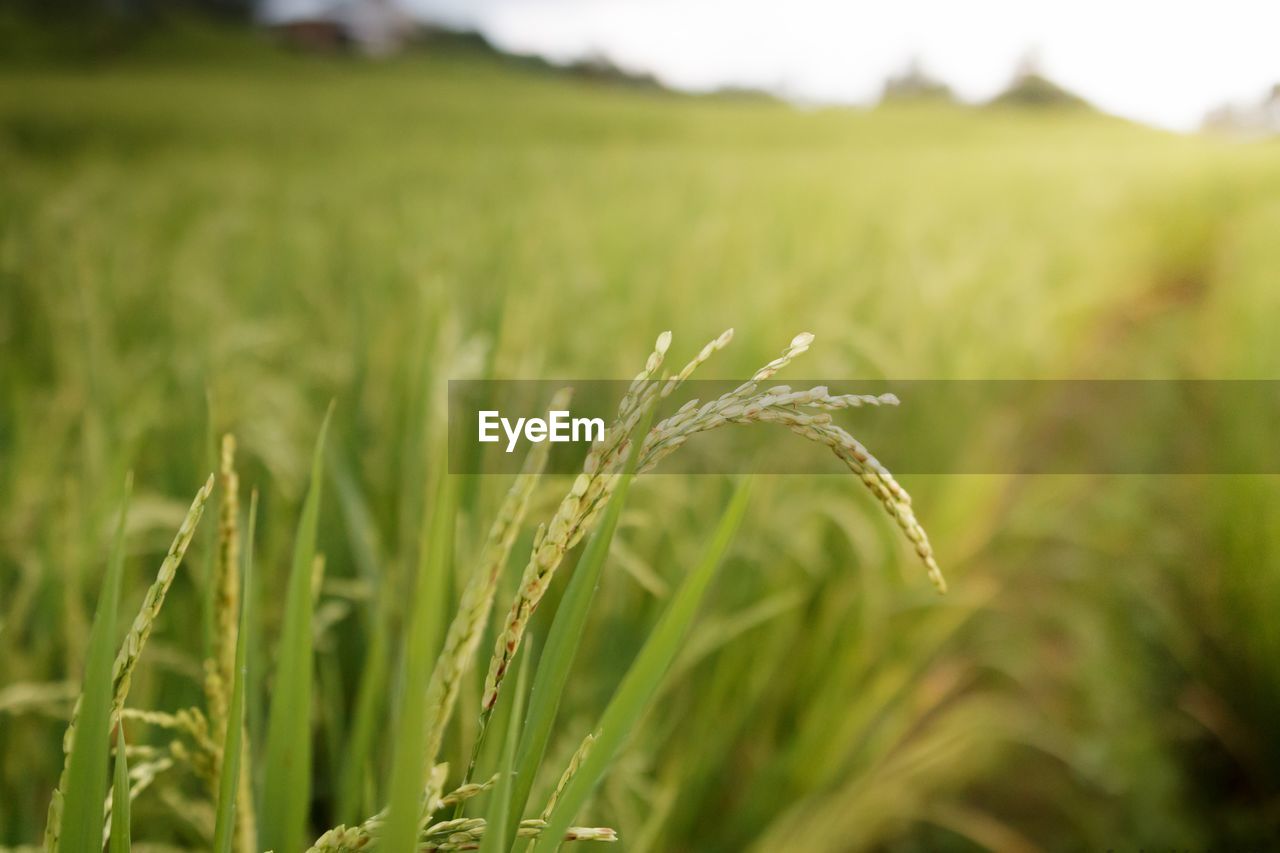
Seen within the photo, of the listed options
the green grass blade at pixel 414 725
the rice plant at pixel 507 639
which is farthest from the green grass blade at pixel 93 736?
the green grass blade at pixel 414 725

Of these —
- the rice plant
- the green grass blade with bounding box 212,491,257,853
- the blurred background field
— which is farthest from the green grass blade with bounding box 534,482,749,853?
the blurred background field

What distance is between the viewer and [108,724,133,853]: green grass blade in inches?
14.6

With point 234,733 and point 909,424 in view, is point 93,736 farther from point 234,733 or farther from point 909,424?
point 909,424

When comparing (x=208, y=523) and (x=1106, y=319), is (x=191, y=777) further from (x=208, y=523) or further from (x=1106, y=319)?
(x=1106, y=319)

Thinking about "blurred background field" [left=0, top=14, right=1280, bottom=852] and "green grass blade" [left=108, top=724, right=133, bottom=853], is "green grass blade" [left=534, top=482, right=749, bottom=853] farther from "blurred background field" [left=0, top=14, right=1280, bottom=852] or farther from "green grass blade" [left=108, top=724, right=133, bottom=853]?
"blurred background field" [left=0, top=14, right=1280, bottom=852]

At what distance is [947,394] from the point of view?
229 centimetres


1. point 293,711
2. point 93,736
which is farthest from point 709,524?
point 93,736

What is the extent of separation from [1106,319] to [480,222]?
4.12 m

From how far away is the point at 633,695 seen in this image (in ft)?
1.16

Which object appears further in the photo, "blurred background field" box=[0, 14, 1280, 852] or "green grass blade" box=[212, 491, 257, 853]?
"blurred background field" box=[0, 14, 1280, 852]

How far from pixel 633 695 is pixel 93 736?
0.72 ft

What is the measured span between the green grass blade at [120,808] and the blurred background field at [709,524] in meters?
0.18

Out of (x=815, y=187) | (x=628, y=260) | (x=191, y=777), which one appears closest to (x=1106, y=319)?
(x=815, y=187)

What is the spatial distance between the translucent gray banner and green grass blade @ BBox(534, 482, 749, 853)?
0.06 m
